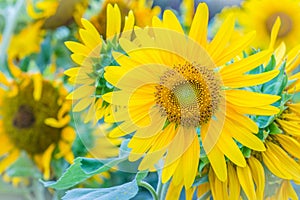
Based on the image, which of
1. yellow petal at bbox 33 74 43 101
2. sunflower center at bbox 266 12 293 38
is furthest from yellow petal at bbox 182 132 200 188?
yellow petal at bbox 33 74 43 101

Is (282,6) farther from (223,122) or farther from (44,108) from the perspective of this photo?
(44,108)

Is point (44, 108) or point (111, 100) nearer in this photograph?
point (111, 100)

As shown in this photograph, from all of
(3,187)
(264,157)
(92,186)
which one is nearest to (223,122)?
(264,157)

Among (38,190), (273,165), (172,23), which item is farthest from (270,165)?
(38,190)

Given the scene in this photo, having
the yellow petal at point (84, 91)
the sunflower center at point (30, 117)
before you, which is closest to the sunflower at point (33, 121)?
the sunflower center at point (30, 117)

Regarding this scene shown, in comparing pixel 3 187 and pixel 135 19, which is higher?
pixel 135 19

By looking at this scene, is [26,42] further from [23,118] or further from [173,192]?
[173,192]

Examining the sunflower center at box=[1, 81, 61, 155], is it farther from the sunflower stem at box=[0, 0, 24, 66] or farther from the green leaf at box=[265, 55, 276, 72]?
the green leaf at box=[265, 55, 276, 72]
